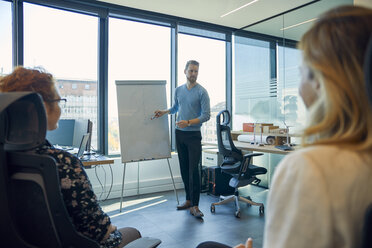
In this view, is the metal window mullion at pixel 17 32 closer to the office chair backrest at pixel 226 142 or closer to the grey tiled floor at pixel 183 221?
the grey tiled floor at pixel 183 221

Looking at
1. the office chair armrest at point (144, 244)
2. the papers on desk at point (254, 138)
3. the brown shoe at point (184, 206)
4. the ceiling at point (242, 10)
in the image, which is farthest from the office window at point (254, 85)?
the office chair armrest at point (144, 244)

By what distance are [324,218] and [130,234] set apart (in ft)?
3.03

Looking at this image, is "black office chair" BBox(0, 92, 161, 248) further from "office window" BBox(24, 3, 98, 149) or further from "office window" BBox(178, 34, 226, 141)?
"office window" BBox(178, 34, 226, 141)

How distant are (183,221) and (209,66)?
2.77m

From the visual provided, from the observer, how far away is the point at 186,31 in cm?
452

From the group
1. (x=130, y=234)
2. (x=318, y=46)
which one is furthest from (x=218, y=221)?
(x=318, y=46)

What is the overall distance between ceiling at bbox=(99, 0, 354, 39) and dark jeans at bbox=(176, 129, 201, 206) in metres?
1.88

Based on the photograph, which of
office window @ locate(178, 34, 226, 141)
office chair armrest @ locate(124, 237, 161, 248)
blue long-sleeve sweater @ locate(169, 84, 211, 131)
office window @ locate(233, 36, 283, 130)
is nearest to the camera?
office chair armrest @ locate(124, 237, 161, 248)

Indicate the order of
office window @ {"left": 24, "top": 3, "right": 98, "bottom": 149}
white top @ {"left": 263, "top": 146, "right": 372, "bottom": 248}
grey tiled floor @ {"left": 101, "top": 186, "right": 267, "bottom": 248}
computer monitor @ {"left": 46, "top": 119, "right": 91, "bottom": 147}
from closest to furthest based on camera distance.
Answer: white top @ {"left": 263, "top": 146, "right": 372, "bottom": 248}
grey tiled floor @ {"left": 101, "top": 186, "right": 267, "bottom": 248}
computer monitor @ {"left": 46, "top": 119, "right": 91, "bottom": 147}
office window @ {"left": 24, "top": 3, "right": 98, "bottom": 149}

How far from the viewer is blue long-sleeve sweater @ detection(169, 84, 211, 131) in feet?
10.6

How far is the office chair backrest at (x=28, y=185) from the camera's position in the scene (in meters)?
0.76

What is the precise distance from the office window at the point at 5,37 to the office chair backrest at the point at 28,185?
3.04m

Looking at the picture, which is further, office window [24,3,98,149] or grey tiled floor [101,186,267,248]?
office window [24,3,98,149]

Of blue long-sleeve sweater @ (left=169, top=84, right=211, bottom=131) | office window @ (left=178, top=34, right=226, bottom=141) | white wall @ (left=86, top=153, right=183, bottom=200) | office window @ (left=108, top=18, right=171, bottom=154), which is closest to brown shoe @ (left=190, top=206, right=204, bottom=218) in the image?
blue long-sleeve sweater @ (left=169, top=84, right=211, bottom=131)
